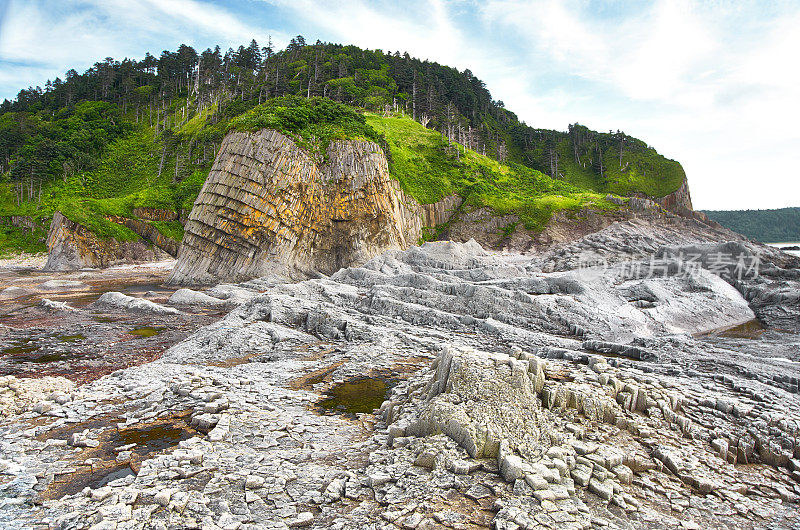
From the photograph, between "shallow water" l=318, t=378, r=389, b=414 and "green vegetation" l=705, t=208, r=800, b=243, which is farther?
"green vegetation" l=705, t=208, r=800, b=243

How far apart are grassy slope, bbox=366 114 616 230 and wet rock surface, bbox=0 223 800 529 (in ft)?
131

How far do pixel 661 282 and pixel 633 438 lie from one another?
1979 centimetres

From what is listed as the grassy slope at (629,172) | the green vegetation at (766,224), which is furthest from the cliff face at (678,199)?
→ the green vegetation at (766,224)

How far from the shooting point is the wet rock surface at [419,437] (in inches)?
258

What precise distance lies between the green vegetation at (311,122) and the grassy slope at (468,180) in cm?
818

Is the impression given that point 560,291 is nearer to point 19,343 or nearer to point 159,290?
point 19,343

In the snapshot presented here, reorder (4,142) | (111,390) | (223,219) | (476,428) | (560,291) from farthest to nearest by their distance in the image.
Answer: (4,142)
(223,219)
(560,291)
(111,390)
(476,428)

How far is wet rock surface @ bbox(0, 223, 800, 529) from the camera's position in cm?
654

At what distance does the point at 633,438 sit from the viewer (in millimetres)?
8977

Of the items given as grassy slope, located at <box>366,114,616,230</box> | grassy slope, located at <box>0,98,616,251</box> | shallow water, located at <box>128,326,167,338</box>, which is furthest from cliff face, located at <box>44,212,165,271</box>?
grassy slope, located at <box>366,114,616,230</box>

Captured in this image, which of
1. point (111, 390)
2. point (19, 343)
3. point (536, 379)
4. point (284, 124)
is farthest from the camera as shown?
point (284, 124)

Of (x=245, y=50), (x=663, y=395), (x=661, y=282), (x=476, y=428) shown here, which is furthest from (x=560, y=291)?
(x=245, y=50)

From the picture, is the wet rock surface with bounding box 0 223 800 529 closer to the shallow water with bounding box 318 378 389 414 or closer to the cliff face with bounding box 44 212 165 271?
the shallow water with bounding box 318 378 389 414

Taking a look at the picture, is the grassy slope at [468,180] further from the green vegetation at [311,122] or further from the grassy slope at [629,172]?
the grassy slope at [629,172]
